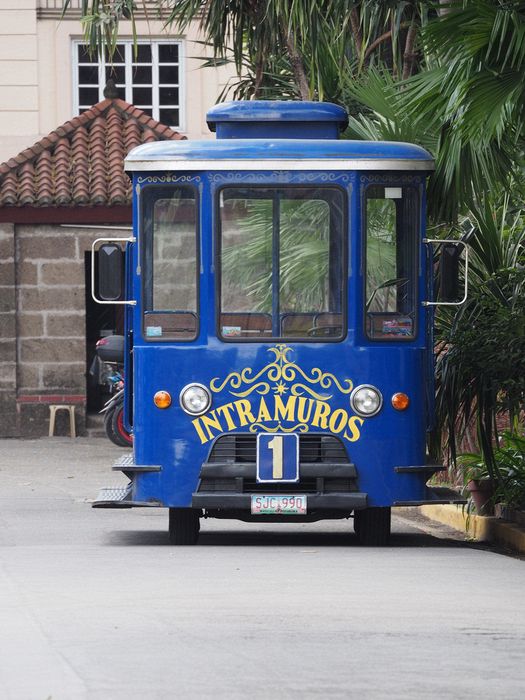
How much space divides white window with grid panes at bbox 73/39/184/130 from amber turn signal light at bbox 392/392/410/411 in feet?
59.3

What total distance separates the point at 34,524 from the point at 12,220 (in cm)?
1162

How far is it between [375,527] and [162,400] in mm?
1806

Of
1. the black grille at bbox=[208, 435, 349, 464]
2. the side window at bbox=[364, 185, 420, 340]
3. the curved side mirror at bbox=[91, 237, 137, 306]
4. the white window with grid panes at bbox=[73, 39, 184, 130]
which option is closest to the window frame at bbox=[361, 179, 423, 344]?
the side window at bbox=[364, 185, 420, 340]

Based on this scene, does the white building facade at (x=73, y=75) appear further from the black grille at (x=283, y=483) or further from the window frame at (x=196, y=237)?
the black grille at (x=283, y=483)

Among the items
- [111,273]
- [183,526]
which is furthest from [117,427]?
[111,273]

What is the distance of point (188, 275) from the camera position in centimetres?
1218

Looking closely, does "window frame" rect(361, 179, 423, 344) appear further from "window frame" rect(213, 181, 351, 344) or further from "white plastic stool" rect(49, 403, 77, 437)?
"white plastic stool" rect(49, 403, 77, 437)

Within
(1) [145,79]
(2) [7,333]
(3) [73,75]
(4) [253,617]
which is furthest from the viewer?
(1) [145,79]

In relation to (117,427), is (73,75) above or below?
above

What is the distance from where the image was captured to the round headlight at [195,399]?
472 inches

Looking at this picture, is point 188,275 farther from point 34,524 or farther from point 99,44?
point 99,44

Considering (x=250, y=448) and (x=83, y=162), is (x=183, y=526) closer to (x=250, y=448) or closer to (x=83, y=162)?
(x=250, y=448)

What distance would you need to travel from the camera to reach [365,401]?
39.4 feet

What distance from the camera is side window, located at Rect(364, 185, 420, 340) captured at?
1218 cm
